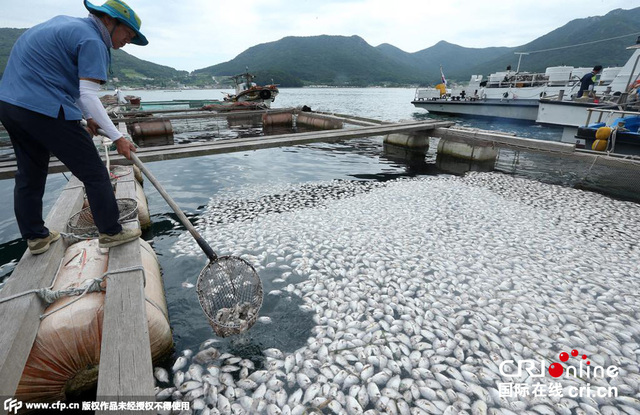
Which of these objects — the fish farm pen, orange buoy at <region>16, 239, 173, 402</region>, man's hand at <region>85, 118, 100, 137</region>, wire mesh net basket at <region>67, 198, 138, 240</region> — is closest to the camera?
orange buoy at <region>16, 239, 173, 402</region>

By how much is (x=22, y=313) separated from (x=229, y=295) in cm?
218

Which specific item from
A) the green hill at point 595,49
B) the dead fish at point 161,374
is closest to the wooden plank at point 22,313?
the dead fish at point 161,374

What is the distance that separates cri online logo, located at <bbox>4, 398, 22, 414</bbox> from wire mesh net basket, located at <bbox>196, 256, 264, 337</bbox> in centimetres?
163

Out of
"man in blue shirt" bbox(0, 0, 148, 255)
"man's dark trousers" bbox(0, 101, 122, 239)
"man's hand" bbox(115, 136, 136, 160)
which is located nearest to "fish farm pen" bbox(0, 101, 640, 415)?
"man's dark trousers" bbox(0, 101, 122, 239)

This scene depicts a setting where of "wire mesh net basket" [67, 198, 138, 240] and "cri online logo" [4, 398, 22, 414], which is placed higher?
"wire mesh net basket" [67, 198, 138, 240]

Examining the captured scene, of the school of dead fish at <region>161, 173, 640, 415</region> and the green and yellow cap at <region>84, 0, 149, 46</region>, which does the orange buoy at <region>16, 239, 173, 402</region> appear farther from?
the green and yellow cap at <region>84, 0, 149, 46</region>

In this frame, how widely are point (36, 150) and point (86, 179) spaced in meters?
0.61

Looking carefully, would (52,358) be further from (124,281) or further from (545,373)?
(545,373)

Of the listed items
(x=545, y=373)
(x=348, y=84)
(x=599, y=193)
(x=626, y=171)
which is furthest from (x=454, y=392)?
(x=348, y=84)

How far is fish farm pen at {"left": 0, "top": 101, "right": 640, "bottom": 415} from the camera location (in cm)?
273

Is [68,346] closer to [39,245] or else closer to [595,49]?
[39,245]

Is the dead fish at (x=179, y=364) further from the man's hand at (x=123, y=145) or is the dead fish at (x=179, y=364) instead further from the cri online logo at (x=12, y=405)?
the man's hand at (x=123, y=145)

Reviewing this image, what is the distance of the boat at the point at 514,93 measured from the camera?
26.5 metres

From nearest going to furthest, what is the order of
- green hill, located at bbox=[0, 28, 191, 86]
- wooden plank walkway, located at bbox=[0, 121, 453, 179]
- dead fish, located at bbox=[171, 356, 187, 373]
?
dead fish, located at bbox=[171, 356, 187, 373], wooden plank walkway, located at bbox=[0, 121, 453, 179], green hill, located at bbox=[0, 28, 191, 86]
